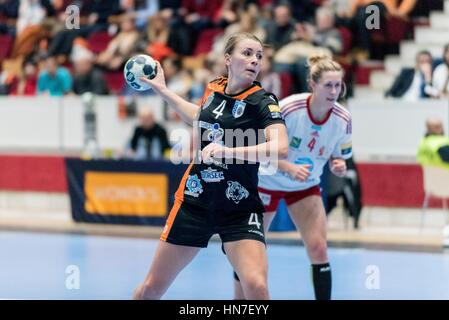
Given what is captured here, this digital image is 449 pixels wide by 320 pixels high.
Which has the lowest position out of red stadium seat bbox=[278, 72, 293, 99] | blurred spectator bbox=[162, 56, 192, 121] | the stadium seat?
the stadium seat

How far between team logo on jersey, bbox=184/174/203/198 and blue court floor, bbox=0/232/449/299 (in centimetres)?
277

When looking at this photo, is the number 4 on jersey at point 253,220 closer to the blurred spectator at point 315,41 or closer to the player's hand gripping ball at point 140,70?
the player's hand gripping ball at point 140,70

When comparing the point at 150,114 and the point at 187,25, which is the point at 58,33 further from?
the point at 150,114

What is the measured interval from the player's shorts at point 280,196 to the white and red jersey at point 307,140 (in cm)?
3

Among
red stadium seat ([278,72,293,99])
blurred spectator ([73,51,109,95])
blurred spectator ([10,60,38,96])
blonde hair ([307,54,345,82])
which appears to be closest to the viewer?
blonde hair ([307,54,345,82])

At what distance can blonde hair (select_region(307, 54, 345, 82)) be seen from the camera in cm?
782

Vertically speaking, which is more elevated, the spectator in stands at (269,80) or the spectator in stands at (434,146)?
the spectator in stands at (269,80)

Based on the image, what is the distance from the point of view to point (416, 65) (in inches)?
586

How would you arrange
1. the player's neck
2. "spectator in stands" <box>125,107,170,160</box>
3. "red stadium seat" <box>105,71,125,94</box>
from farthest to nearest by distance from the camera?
"red stadium seat" <box>105,71,125,94</box>, "spectator in stands" <box>125,107,170,160</box>, the player's neck

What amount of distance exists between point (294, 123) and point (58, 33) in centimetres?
1124

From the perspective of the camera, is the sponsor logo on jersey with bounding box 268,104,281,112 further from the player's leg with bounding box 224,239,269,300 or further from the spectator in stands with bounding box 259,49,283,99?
the spectator in stands with bounding box 259,49,283,99

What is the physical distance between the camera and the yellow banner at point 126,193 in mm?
13914

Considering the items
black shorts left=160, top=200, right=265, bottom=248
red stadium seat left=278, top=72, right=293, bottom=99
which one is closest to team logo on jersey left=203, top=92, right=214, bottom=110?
black shorts left=160, top=200, right=265, bottom=248

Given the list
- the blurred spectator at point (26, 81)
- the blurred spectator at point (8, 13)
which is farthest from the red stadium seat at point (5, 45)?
the blurred spectator at point (26, 81)
